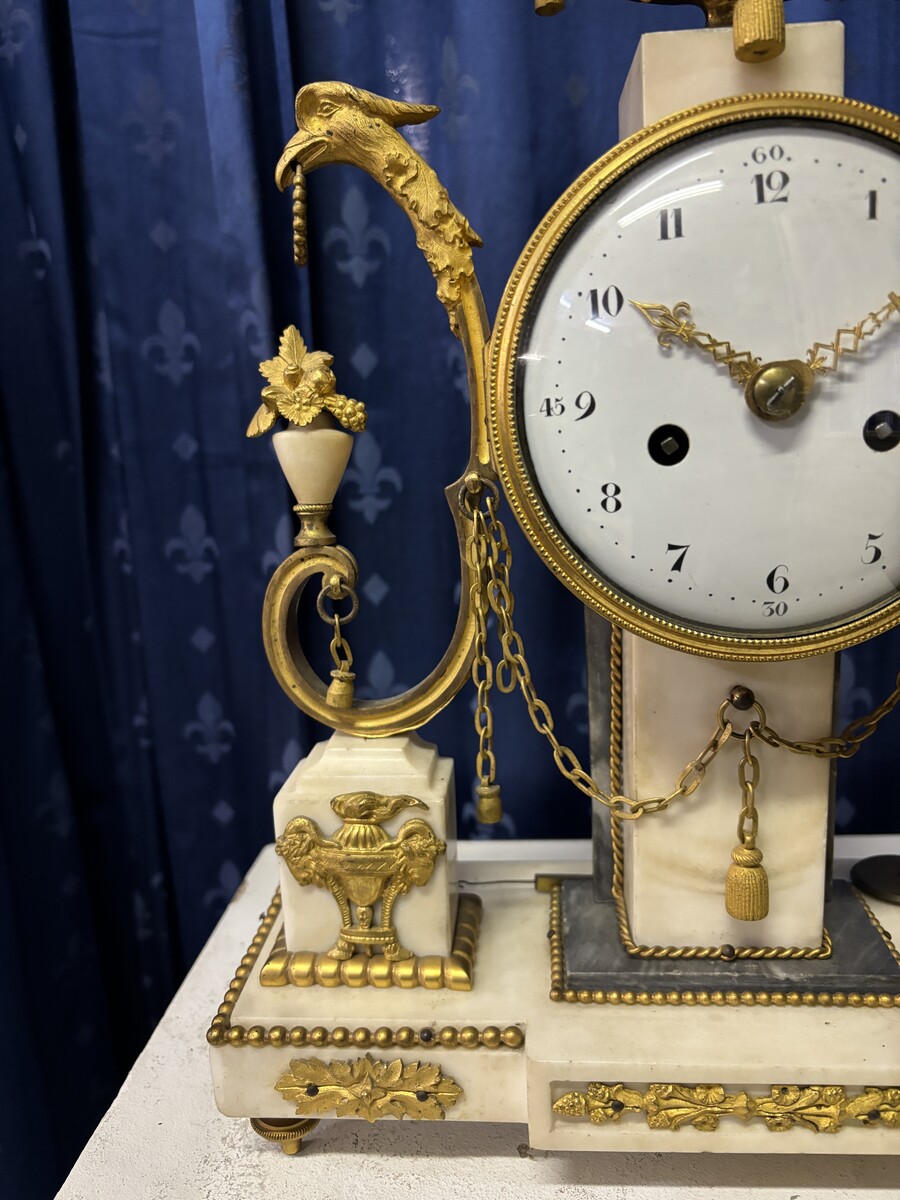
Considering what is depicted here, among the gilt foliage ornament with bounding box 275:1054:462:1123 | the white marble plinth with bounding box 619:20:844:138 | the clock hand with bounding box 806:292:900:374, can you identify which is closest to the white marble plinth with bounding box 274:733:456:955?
the gilt foliage ornament with bounding box 275:1054:462:1123

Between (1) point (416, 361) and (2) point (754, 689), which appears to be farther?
(1) point (416, 361)

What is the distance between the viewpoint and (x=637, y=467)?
638mm

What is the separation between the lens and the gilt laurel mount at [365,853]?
30.0 inches

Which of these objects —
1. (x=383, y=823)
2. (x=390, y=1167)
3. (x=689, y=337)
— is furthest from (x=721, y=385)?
(x=390, y=1167)

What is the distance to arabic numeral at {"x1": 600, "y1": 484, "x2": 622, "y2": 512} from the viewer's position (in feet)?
2.11

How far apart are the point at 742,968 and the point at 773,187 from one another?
653 millimetres

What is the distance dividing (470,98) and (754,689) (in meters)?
0.78

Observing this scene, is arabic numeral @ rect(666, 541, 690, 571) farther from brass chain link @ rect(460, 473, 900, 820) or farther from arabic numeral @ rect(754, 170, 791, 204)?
arabic numeral @ rect(754, 170, 791, 204)

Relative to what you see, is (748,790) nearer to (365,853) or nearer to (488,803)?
(488,803)

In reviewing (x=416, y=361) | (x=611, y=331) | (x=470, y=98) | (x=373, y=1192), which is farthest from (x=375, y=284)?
(x=373, y=1192)

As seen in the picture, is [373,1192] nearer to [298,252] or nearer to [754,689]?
[754,689]

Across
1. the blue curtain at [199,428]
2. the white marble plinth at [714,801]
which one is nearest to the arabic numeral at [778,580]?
the white marble plinth at [714,801]

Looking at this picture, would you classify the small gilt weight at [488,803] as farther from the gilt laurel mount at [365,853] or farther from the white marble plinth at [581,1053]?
the white marble plinth at [581,1053]

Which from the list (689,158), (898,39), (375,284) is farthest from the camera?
(375,284)
